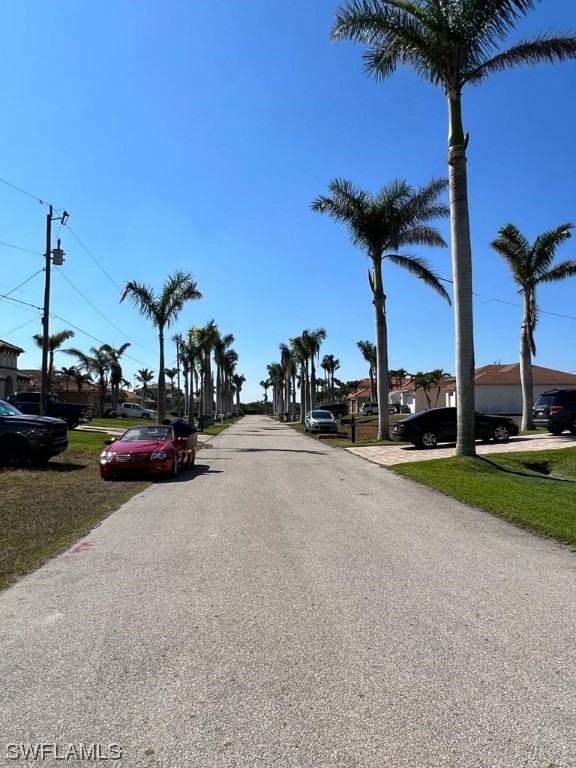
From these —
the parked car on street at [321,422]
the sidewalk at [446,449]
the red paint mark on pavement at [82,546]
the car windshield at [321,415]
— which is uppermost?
the car windshield at [321,415]

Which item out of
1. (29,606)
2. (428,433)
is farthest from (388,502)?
(428,433)

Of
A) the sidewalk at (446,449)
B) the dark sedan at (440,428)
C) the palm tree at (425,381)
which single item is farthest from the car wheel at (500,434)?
the palm tree at (425,381)

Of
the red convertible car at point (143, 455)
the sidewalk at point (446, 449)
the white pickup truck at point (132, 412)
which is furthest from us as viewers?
the white pickup truck at point (132, 412)

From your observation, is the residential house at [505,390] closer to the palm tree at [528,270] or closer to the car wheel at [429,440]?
the palm tree at [528,270]

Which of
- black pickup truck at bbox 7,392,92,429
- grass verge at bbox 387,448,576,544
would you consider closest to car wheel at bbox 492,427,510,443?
grass verge at bbox 387,448,576,544

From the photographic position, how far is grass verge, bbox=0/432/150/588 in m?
7.33

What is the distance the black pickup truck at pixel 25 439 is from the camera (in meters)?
15.7

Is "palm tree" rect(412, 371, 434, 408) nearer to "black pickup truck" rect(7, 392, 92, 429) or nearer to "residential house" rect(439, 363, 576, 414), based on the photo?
"residential house" rect(439, 363, 576, 414)

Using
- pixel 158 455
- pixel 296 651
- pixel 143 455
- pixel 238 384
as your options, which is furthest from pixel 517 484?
pixel 238 384

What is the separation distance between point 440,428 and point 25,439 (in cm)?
1484

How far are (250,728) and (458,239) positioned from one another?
14.9 m

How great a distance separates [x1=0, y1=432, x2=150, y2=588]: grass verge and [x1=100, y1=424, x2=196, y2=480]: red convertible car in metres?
0.38

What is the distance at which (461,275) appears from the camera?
1612cm

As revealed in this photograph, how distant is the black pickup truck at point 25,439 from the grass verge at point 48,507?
1.49ft
